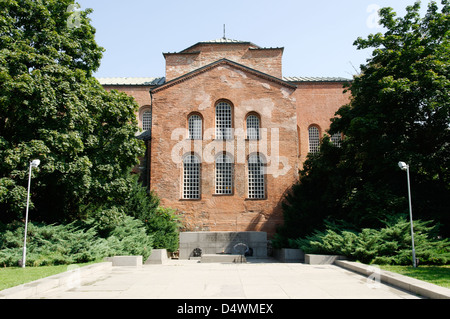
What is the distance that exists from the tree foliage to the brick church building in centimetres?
432

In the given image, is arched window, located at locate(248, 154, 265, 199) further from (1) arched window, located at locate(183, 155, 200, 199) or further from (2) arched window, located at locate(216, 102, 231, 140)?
(1) arched window, located at locate(183, 155, 200, 199)

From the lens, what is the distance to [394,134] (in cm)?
1997

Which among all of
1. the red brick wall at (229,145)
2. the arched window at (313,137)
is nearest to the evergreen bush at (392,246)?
the red brick wall at (229,145)

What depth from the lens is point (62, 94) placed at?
16781 millimetres

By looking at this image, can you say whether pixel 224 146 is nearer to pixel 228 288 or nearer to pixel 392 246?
pixel 392 246

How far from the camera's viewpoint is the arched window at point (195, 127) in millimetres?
26828

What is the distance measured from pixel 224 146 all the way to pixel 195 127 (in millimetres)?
2480

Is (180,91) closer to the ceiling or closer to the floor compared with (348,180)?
closer to the ceiling

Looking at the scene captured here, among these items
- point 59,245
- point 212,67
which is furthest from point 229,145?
point 59,245

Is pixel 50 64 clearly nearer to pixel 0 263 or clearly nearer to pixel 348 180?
pixel 0 263

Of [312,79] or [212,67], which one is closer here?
[212,67]

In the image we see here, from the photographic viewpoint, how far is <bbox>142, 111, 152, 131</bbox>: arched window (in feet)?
117

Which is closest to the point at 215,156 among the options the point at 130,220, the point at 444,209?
the point at 130,220
